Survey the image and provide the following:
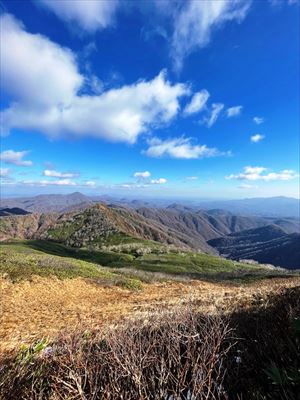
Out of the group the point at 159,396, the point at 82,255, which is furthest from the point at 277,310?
the point at 82,255

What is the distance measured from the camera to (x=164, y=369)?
5.06m

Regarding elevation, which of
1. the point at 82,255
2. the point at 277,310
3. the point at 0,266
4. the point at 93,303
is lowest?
the point at 82,255

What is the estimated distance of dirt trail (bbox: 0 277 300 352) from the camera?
12312mm

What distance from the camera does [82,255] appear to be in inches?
2466

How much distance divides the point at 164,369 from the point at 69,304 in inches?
509

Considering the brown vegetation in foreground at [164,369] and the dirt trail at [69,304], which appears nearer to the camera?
the brown vegetation in foreground at [164,369]

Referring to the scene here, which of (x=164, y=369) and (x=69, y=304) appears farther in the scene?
(x=69, y=304)

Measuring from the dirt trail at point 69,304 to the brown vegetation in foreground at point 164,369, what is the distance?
4.47 m

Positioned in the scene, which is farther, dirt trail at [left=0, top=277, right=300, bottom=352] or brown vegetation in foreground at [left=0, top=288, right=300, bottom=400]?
dirt trail at [left=0, top=277, right=300, bottom=352]

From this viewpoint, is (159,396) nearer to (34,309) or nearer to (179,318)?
(179,318)

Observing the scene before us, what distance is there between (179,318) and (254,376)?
2.21m

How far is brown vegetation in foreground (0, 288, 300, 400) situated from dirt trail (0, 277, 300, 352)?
447cm

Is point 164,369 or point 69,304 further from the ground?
point 164,369

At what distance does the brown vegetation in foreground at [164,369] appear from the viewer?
15.1ft
